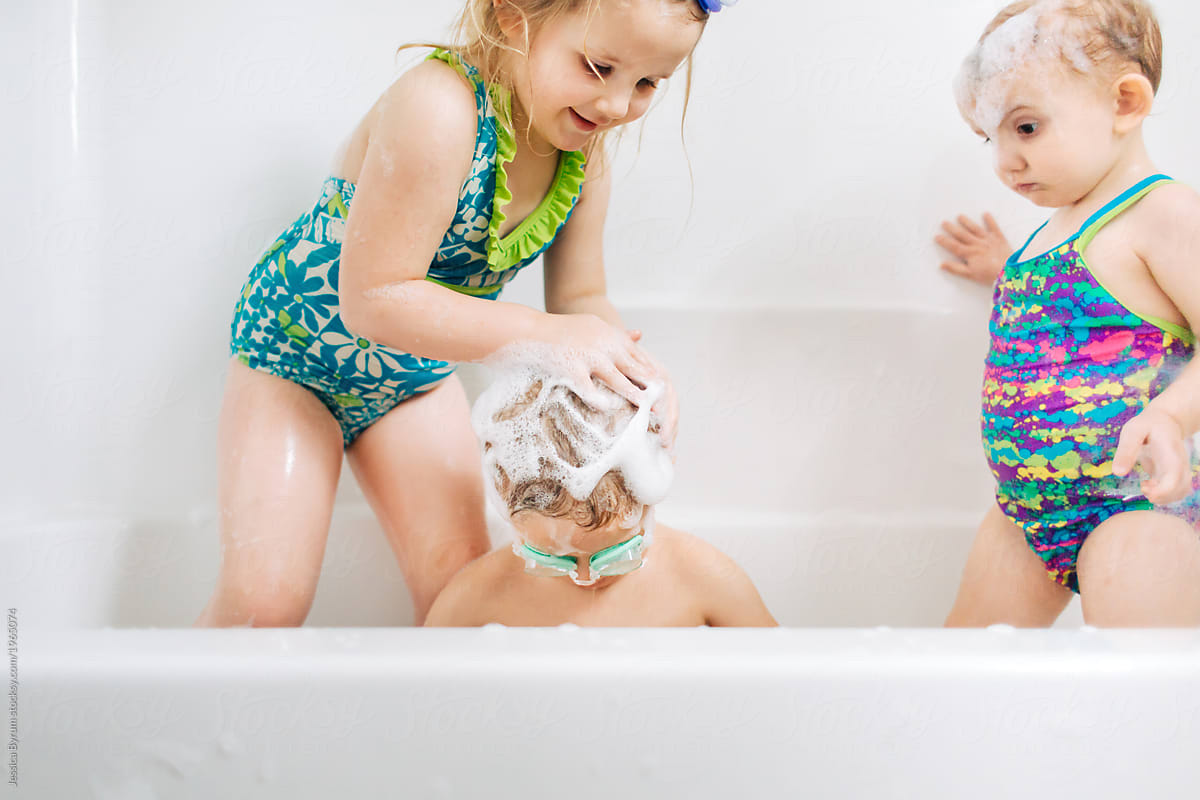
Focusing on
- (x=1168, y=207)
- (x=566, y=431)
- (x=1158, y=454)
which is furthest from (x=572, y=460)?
(x=1168, y=207)

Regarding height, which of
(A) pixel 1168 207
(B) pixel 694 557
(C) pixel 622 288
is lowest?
(B) pixel 694 557

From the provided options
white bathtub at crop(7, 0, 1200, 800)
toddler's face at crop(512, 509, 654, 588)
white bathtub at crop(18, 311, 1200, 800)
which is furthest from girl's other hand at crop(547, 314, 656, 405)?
white bathtub at crop(7, 0, 1200, 800)

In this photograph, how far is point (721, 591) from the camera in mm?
874

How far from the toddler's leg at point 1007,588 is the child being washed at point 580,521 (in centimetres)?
26

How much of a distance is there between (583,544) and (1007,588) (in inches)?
19.4

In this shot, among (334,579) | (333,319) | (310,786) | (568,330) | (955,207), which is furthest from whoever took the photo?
(955,207)

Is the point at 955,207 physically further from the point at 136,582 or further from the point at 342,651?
the point at 136,582

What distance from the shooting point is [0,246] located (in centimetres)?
112

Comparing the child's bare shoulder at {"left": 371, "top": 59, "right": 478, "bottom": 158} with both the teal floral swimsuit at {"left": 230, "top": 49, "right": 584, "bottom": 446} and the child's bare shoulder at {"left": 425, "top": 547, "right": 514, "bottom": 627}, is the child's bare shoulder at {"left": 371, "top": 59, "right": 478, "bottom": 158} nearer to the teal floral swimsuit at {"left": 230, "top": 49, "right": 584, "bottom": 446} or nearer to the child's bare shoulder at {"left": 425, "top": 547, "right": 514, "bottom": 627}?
the teal floral swimsuit at {"left": 230, "top": 49, "right": 584, "bottom": 446}

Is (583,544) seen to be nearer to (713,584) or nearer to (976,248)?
(713,584)

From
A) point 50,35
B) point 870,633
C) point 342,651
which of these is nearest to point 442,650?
point 342,651

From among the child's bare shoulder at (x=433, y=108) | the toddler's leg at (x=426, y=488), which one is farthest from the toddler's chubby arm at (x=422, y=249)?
the toddler's leg at (x=426, y=488)

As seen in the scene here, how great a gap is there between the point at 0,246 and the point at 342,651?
33.5 inches

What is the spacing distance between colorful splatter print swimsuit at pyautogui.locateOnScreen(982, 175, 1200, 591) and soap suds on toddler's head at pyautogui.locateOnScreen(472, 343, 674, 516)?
1.28ft
